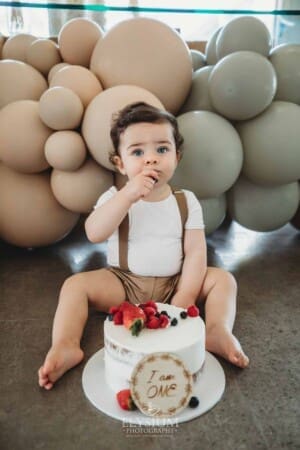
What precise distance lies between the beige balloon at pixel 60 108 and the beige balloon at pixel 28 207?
0.17m

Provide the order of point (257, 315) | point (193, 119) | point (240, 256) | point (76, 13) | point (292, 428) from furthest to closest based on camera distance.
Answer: point (76, 13)
point (240, 256)
point (193, 119)
point (257, 315)
point (292, 428)

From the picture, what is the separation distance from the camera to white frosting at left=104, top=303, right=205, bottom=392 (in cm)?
63

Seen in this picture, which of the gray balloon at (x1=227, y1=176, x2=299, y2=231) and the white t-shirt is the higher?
→ the white t-shirt

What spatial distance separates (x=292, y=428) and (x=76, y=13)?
61.0 inches

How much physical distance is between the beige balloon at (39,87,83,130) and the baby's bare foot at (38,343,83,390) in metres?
0.48

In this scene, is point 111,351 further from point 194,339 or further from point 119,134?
point 119,134

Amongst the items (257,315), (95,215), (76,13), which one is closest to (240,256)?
(257,315)

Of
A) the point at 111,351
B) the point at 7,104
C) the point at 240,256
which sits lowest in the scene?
the point at 240,256

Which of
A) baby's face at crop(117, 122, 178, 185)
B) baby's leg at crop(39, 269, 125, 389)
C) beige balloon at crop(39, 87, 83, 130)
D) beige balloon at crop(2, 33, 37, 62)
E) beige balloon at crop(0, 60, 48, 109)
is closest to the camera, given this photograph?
baby's leg at crop(39, 269, 125, 389)

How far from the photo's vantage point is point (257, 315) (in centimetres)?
93

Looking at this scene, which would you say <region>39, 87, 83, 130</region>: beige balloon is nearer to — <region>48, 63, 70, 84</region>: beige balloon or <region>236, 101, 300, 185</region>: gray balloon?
<region>48, 63, 70, 84</region>: beige balloon

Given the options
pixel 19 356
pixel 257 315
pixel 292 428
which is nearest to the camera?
pixel 292 428

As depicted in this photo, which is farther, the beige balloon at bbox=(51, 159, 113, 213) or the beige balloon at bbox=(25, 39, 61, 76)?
the beige balloon at bbox=(25, 39, 61, 76)

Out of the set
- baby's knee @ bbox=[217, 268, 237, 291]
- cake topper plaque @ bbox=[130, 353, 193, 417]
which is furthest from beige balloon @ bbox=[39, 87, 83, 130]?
cake topper plaque @ bbox=[130, 353, 193, 417]
